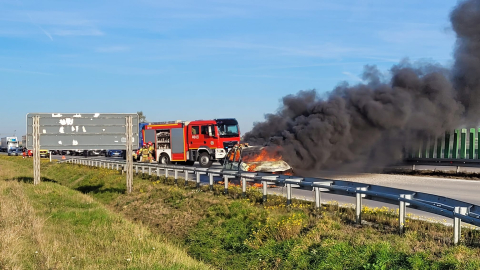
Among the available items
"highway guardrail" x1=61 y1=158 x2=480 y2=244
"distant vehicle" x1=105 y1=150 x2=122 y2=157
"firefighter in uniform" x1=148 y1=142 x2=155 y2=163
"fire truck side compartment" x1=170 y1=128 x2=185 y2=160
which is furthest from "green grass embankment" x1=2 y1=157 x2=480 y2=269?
"distant vehicle" x1=105 y1=150 x2=122 y2=157

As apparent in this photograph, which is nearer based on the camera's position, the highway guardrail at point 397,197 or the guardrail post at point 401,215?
the highway guardrail at point 397,197

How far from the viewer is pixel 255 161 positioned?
17641mm

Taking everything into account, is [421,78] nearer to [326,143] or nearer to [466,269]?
[326,143]

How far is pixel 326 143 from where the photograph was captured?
23719mm

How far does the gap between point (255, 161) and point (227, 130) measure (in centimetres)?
1376

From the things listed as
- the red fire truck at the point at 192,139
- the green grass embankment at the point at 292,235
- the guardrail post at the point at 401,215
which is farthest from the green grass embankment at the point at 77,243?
the red fire truck at the point at 192,139

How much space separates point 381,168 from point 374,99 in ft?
12.2

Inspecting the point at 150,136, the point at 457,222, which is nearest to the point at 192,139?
the point at 150,136

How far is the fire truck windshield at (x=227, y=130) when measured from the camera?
31.2 meters

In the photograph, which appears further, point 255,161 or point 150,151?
point 150,151

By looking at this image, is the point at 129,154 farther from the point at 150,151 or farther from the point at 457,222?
the point at 150,151

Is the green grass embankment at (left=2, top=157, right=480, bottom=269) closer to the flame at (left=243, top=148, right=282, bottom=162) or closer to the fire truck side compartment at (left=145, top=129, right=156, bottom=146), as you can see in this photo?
the flame at (left=243, top=148, right=282, bottom=162)

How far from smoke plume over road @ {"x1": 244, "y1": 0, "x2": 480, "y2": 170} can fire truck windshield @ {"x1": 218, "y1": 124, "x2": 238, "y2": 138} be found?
5536 millimetres

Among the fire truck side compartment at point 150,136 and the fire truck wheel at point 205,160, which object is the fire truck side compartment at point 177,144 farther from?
the fire truck side compartment at point 150,136
